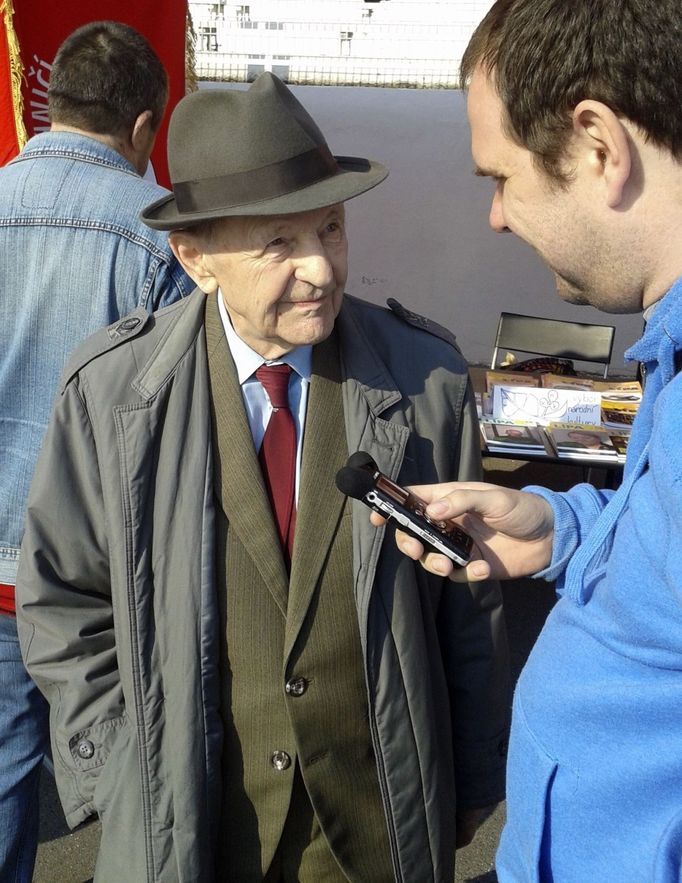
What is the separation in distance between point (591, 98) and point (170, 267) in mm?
1374

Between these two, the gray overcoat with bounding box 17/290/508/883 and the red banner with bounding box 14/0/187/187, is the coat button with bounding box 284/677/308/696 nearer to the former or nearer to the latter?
the gray overcoat with bounding box 17/290/508/883

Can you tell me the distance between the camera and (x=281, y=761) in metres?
1.76

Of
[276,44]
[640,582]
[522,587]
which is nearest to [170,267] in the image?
[640,582]

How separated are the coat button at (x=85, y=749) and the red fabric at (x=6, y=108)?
2243 millimetres

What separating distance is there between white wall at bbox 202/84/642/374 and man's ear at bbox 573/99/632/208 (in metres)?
5.50

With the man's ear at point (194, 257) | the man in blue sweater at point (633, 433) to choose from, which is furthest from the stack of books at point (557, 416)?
the man in blue sweater at point (633, 433)

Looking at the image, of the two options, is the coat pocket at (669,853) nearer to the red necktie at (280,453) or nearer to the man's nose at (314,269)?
the red necktie at (280,453)

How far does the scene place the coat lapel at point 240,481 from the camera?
5.72 feet

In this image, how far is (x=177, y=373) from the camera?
5.87 ft

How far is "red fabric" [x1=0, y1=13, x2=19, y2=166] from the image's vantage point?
3.20 meters

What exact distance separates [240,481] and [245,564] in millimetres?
157

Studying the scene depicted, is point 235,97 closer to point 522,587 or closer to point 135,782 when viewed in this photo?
point 135,782

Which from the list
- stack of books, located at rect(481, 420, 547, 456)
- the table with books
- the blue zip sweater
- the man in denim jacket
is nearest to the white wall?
the table with books

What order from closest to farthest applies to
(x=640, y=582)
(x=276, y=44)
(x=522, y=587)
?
(x=640, y=582) → (x=522, y=587) → (x=276, y=44)
